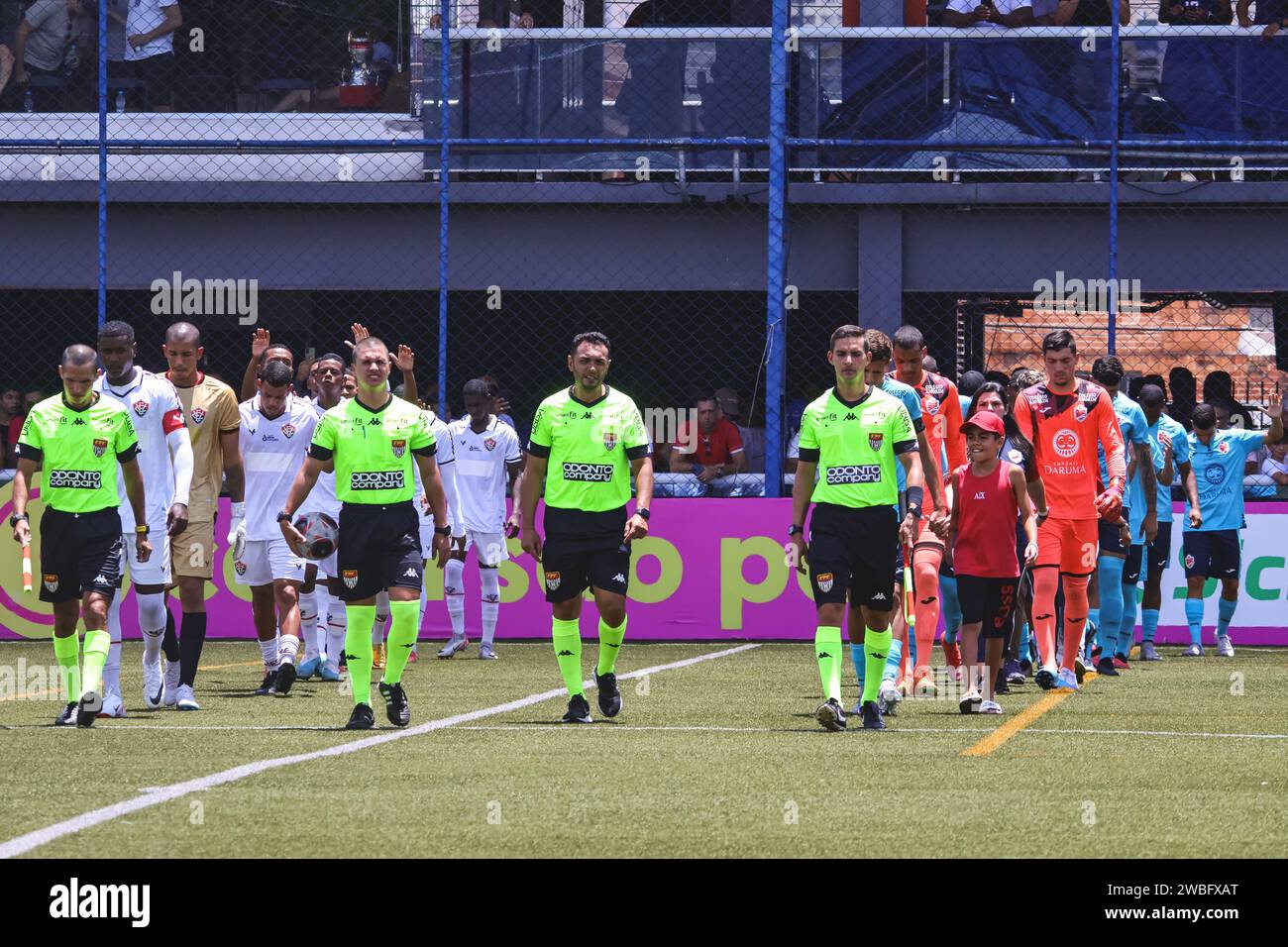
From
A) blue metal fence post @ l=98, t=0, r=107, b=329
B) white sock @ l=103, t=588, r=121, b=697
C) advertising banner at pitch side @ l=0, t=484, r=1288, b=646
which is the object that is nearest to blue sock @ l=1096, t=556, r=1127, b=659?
advertising banner at pitch side @ l=0, t=484, r=1288, b=646

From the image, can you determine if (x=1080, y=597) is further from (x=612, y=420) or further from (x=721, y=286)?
(x=721, y=286)

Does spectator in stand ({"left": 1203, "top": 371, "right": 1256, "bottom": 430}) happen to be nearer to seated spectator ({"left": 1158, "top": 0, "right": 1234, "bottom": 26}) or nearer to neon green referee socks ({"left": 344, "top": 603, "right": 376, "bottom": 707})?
seated spectator ({"left": 1158, "top": 0, "right": 1234, "bottom": 26})

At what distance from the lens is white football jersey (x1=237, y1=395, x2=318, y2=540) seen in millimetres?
14039

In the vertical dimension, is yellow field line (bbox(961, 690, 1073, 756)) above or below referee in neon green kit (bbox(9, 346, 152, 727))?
below

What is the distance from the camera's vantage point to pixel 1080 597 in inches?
540

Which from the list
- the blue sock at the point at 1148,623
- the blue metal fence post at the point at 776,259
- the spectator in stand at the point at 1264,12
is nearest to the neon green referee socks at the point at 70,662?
the blue metal fence post at the point at 776,259

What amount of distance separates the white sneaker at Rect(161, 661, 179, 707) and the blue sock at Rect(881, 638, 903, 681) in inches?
162

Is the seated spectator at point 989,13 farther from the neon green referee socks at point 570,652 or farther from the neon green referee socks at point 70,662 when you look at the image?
the neon green referee socks at point 70,662

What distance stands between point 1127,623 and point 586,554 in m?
6.68

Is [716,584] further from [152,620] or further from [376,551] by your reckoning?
[376,551]

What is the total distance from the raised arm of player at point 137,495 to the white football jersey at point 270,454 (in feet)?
8.98

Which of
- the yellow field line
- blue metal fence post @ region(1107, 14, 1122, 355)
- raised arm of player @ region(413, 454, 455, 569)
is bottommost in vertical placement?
the yellow field line
